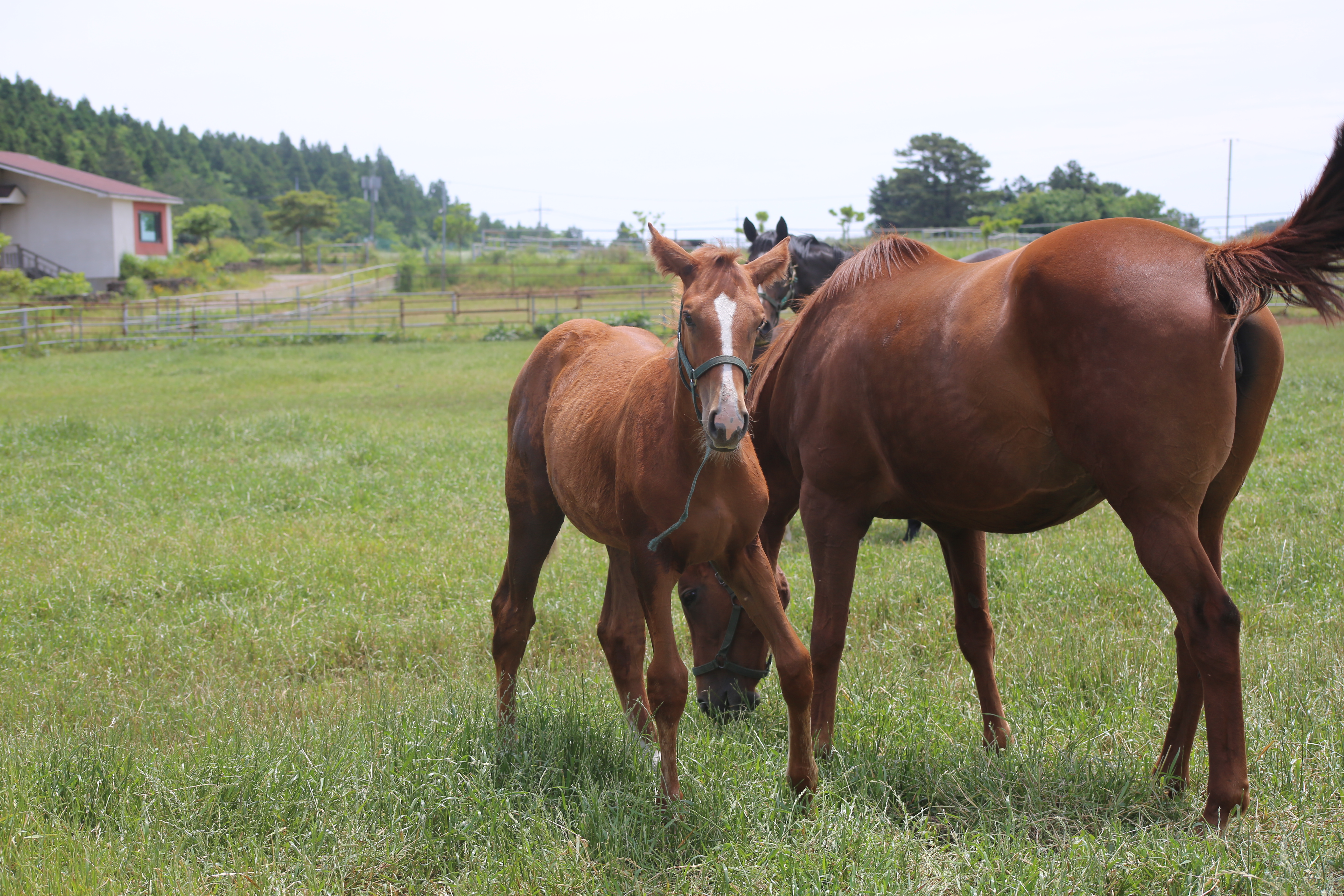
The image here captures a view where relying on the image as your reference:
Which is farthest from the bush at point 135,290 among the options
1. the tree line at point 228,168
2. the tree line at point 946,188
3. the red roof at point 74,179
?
the tree line at point 946,188

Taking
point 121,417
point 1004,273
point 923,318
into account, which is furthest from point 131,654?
point 121,417

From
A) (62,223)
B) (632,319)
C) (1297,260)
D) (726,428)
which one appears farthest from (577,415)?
(62,223)

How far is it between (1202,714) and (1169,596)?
142cm

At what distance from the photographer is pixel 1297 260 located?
2.74 metres

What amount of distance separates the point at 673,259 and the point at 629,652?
4.94 feet

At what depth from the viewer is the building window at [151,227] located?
1934 inches

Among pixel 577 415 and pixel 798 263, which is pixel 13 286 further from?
pixel 577 415

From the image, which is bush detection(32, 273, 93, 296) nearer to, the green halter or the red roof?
the red roof

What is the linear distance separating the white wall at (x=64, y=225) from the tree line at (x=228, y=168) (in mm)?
19151

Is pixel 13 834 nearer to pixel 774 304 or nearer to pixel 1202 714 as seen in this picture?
pixel 774 304

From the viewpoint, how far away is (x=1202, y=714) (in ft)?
12.5

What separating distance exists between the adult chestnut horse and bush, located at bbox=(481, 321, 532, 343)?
2455cm

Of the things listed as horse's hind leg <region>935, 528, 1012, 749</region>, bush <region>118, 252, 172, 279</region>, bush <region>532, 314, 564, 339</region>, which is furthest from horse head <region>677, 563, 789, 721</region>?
bush <region>118, 252, 172, 279</region>

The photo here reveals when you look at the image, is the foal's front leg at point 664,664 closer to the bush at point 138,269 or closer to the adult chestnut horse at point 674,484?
the adult chestnut horse at point 674,484
